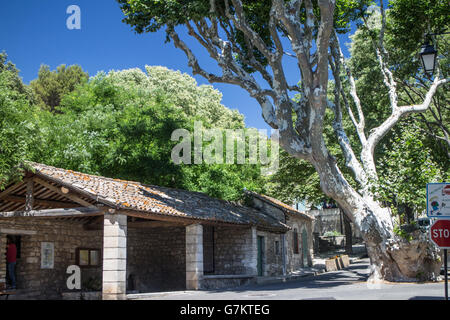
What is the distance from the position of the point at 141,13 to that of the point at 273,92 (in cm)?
542

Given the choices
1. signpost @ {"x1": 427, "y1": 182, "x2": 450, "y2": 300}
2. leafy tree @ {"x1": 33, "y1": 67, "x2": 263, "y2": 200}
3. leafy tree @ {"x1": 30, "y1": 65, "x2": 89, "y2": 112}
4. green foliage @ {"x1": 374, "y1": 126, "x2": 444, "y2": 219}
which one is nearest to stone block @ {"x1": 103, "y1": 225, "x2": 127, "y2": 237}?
signpost @ {"x1": 427, "y1": 182, "x2": 450, "y2": 300}

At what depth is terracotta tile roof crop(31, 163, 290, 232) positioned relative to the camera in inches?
512

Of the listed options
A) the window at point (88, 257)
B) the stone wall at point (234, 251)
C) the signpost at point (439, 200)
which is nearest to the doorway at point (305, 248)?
the stone wall at point (234, 251)

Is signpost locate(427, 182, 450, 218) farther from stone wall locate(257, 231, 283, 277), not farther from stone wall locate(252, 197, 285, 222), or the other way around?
stone wall locate(252, 197, 285, 222)

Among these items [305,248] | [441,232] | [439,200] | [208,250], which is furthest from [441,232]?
[305,248]

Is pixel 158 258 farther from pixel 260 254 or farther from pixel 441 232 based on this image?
pixel 441 232

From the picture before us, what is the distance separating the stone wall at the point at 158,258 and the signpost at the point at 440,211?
12395 mm

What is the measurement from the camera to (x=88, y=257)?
54.9 feet

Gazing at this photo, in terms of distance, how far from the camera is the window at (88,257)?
16359mm

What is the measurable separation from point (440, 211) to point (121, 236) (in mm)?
8485

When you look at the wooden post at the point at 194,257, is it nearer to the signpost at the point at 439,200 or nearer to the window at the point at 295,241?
the signpost at the point at 439,200

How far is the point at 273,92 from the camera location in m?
15.7

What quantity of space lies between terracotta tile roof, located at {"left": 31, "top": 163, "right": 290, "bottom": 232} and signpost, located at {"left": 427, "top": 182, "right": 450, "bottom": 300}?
26.6 feet
